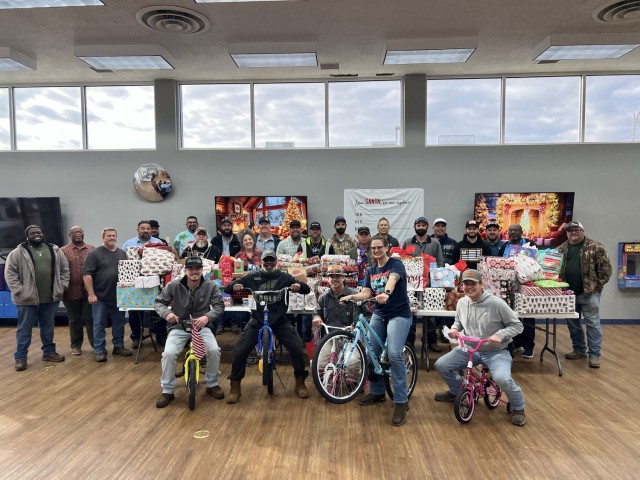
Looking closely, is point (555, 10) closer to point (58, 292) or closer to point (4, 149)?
point (58, 292)

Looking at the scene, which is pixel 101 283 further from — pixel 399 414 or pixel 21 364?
pixel 399 414

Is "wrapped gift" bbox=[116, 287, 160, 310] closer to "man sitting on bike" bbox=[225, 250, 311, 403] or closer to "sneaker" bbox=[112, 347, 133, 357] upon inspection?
"sneaker" bbox=[112, 347, 133, 357]

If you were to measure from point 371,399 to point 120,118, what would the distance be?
266 inches

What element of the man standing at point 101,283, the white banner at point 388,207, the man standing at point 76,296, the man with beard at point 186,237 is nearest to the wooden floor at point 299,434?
the man standing at point 101,283

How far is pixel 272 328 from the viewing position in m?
4.06

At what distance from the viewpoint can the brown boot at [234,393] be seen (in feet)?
12.7

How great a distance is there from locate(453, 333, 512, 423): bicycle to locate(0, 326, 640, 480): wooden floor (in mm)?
102

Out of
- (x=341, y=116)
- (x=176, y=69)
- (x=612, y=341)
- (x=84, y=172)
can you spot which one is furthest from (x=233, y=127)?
(x=612, y=341)

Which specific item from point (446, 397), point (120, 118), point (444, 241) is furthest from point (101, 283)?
point (444, 241)

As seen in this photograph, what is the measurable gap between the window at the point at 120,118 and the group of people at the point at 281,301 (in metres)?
1.99

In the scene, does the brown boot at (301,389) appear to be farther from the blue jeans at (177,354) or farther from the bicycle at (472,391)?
the bicycle at (472,391)

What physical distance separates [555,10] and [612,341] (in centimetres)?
473

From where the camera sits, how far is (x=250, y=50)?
5273 mm

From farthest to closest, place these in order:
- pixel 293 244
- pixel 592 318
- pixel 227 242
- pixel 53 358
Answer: pixel 227 242 → pixel 293 244 → pixel 53 358 → pixel 592 318
